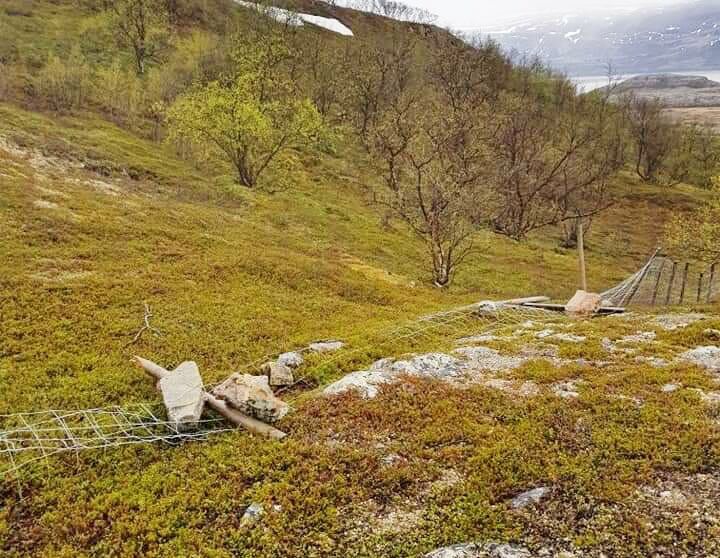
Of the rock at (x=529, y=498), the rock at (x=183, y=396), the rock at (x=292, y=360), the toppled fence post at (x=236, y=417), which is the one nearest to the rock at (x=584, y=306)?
the rock at (x=292, y=360)

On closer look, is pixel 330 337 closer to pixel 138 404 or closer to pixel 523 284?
pixel 138 404

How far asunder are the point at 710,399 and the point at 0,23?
7612cm

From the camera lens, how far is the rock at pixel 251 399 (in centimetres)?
794

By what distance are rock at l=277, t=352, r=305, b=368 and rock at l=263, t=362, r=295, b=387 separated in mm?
293

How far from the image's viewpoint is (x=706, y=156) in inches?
3029

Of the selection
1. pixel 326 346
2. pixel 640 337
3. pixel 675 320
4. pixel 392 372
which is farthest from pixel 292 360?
pixel 675 320

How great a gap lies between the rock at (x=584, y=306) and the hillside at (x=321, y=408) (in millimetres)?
985

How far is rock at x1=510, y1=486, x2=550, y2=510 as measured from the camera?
5.83m

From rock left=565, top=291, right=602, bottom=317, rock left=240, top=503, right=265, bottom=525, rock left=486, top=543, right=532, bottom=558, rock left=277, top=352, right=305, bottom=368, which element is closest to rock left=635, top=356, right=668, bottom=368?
rock left=565, top=291, right=602, bottom=317

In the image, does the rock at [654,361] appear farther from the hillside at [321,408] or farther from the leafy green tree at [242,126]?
the leafy green tree at [242,126]

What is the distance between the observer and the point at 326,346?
1176 cm

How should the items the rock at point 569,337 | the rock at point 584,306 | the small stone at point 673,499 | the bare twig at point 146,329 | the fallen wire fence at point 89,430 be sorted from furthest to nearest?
1. the rock at point 584,306
2. the bare twig at point 146,329
3. the rock at point 569,337
4. the fallen wire fence at point 89,430
5. the small stone at point 673,499

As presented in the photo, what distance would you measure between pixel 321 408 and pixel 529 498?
364 centimetres

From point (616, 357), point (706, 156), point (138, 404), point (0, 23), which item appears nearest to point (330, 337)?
point (138, 404)
